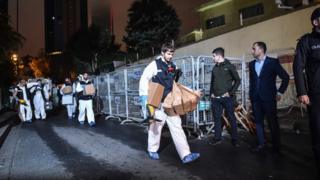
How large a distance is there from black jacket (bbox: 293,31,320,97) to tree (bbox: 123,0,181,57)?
112ft

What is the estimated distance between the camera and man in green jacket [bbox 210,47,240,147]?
845 cm

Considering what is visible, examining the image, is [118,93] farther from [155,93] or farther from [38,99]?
[155,93]

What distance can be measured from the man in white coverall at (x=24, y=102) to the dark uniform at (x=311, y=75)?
14.3 metres

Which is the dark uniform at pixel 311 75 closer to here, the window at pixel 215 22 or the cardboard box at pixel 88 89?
the cardboard box at pixel 88 89

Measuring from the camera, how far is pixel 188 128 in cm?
1048

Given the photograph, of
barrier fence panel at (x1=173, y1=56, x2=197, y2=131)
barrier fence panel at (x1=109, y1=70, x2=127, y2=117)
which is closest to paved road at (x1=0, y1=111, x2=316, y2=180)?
barrier fence panel at (x1=173, y1=56, x2=197, y2=131)

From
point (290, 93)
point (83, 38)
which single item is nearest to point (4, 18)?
point (290, 93)

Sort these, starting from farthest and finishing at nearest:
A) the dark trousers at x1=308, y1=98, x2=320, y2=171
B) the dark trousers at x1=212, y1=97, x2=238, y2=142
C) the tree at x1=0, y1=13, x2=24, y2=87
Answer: the tree at x1=0, y1=13, x2=24, y2=87 → the dark trousers at x1=212, y1=97, x2=238, y2=142 → the dark trousers at x1=308, y1=98, x2=320, y2=171

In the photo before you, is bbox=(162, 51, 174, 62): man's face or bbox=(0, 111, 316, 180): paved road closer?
bbox=(0, 111, 316, 180): paved road

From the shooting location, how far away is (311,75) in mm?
5227

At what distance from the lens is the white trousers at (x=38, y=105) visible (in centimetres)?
1831

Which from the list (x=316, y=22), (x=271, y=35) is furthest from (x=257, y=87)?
(x=271, y=35)

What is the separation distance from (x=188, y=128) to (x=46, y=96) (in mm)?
10340

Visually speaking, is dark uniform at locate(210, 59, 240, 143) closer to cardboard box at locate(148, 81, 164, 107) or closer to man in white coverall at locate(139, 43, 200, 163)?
man in white coverall at locate(139, 43, 200, 163)
